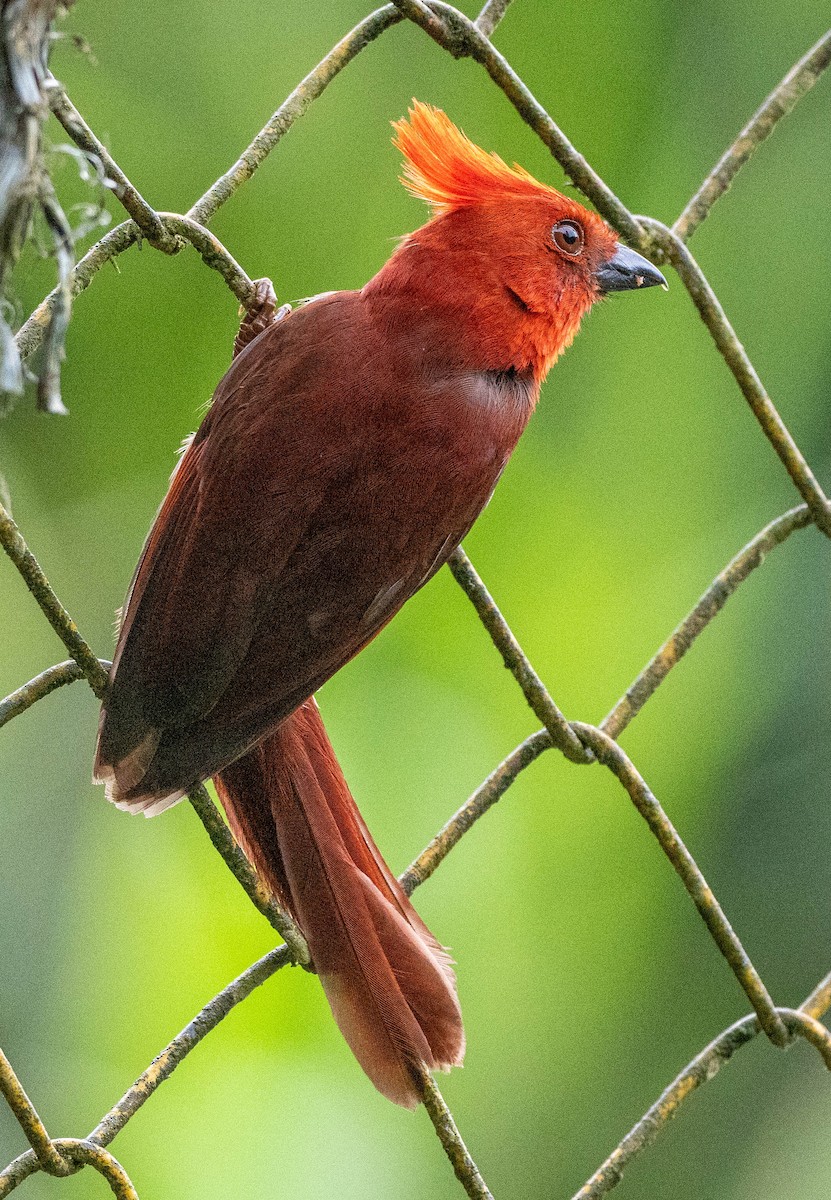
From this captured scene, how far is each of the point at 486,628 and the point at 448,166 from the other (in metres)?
0.63

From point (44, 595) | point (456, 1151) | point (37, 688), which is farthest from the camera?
point (456, 1151)

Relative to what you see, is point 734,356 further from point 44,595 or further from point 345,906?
point 44,595

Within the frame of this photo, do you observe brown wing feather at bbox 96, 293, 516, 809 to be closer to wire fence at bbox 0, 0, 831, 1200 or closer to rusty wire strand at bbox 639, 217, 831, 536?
wire fence at bbox 0, 0, 831, 1200

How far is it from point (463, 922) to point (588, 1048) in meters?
0.57

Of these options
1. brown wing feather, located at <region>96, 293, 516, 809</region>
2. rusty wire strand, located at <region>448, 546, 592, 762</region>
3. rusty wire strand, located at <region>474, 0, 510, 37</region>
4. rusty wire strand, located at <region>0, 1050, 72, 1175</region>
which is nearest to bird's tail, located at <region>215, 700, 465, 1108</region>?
brown wing feather, located at <region>96, 293, 516, 809</region>

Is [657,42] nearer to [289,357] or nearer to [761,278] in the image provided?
[761,278]

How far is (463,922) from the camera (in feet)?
10.4

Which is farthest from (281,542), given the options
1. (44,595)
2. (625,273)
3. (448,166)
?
(625,273)

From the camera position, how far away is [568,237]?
6.64 ft

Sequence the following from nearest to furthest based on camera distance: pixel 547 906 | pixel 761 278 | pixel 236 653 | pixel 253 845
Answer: pixel 236 653, pixel 253 845, pixel 547 906, pixel 761 278

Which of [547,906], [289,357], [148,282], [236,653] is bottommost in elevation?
[547,906]

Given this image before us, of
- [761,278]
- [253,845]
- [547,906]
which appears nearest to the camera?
[253,845]

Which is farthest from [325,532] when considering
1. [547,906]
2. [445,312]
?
[547,906]

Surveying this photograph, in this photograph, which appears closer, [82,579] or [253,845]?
[253,845]
